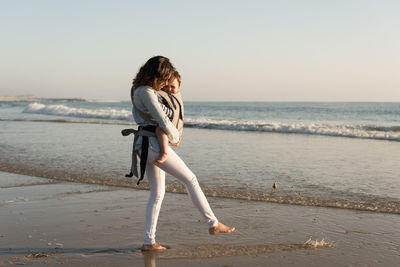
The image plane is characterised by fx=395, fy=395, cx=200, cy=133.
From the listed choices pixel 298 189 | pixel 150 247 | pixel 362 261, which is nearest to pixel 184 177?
pixel 150 247

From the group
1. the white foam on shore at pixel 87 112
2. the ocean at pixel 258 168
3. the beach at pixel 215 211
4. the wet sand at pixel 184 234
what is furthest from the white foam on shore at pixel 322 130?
the white foam on shore at pixel 87 112

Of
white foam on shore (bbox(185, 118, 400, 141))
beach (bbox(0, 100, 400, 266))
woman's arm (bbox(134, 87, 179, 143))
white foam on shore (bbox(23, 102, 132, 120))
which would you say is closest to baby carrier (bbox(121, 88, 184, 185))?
woman's arm (bbox(134, 87, 179, 143))

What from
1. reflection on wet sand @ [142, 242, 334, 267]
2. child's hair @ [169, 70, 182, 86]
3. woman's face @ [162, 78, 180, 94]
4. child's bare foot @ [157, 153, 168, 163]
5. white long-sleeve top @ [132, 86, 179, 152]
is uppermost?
child's hair @ [169, 70, 182, 86]

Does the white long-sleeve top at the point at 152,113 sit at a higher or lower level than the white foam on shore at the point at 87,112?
lower

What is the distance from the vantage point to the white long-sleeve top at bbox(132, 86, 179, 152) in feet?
10.8

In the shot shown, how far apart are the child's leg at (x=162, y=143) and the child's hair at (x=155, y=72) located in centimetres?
38

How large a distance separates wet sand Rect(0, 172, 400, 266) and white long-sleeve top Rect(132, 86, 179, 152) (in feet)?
3.47

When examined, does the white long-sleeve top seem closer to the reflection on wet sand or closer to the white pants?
the white pants

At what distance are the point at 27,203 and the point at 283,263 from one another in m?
3.68

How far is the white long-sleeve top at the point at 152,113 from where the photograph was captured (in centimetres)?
329

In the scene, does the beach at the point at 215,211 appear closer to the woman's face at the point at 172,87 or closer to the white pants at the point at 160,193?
the white pants at the point at 160,193

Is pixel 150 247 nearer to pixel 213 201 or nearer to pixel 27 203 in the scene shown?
pixel 213 201

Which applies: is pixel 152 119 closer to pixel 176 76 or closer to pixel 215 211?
pixel 176 76

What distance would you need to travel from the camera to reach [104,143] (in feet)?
41.8
